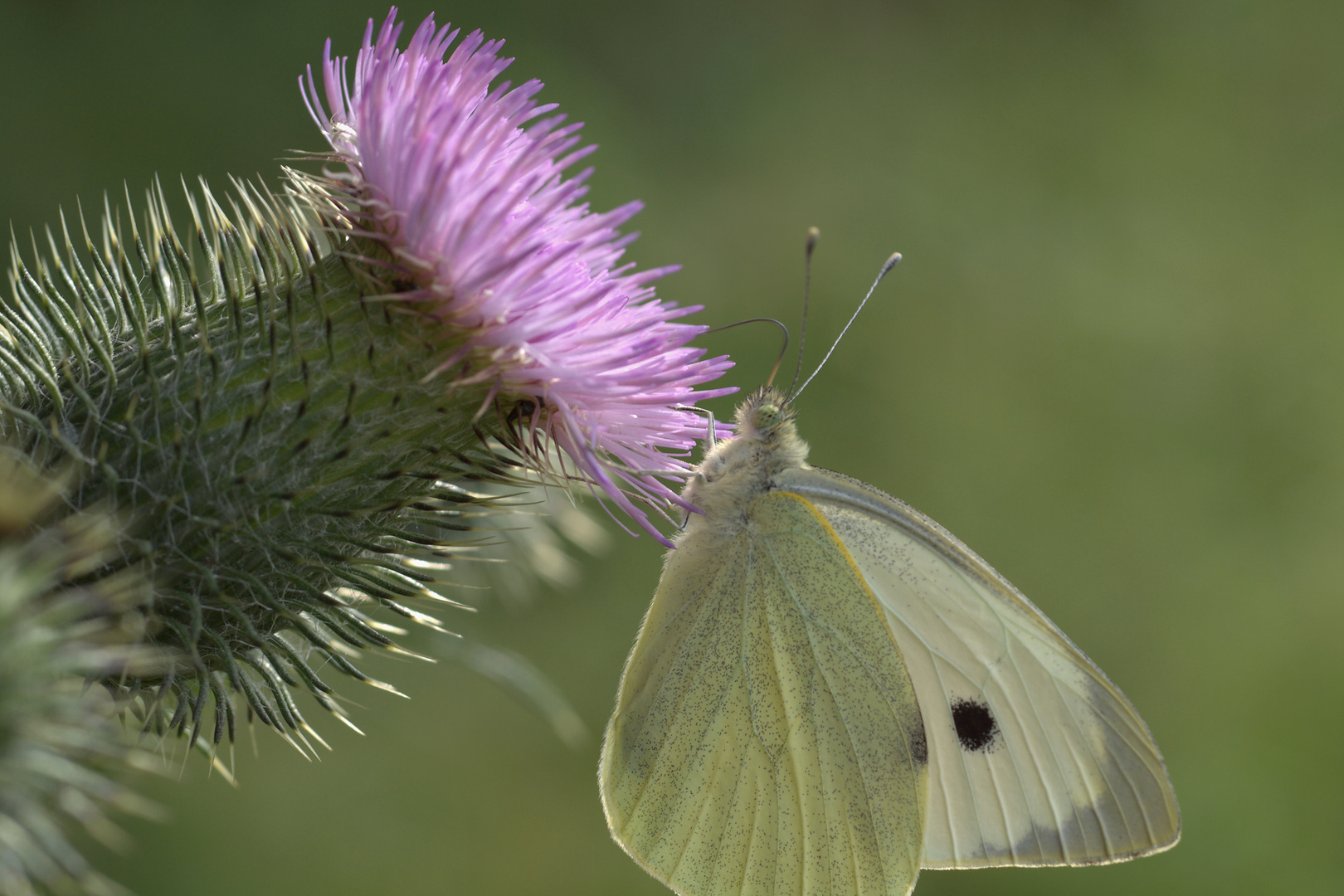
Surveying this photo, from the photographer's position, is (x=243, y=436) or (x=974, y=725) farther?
(x=974, y=725)

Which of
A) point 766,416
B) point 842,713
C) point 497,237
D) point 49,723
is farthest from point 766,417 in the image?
point 49,723

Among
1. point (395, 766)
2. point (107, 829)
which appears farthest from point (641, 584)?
point (107, 829)

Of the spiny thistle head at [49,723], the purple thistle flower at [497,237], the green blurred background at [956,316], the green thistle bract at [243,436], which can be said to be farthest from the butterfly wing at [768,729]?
the green blurred background at [956,316]

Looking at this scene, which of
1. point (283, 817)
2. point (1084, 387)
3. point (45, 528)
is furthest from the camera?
point (1084, 387)

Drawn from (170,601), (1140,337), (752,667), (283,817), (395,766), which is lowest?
(283,817)

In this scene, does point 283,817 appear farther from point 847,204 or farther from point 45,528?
point 847,204

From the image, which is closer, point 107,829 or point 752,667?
point 107,829

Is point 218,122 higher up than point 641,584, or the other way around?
point 218,122

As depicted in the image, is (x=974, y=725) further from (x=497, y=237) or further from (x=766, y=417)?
(x=497, y=237)
